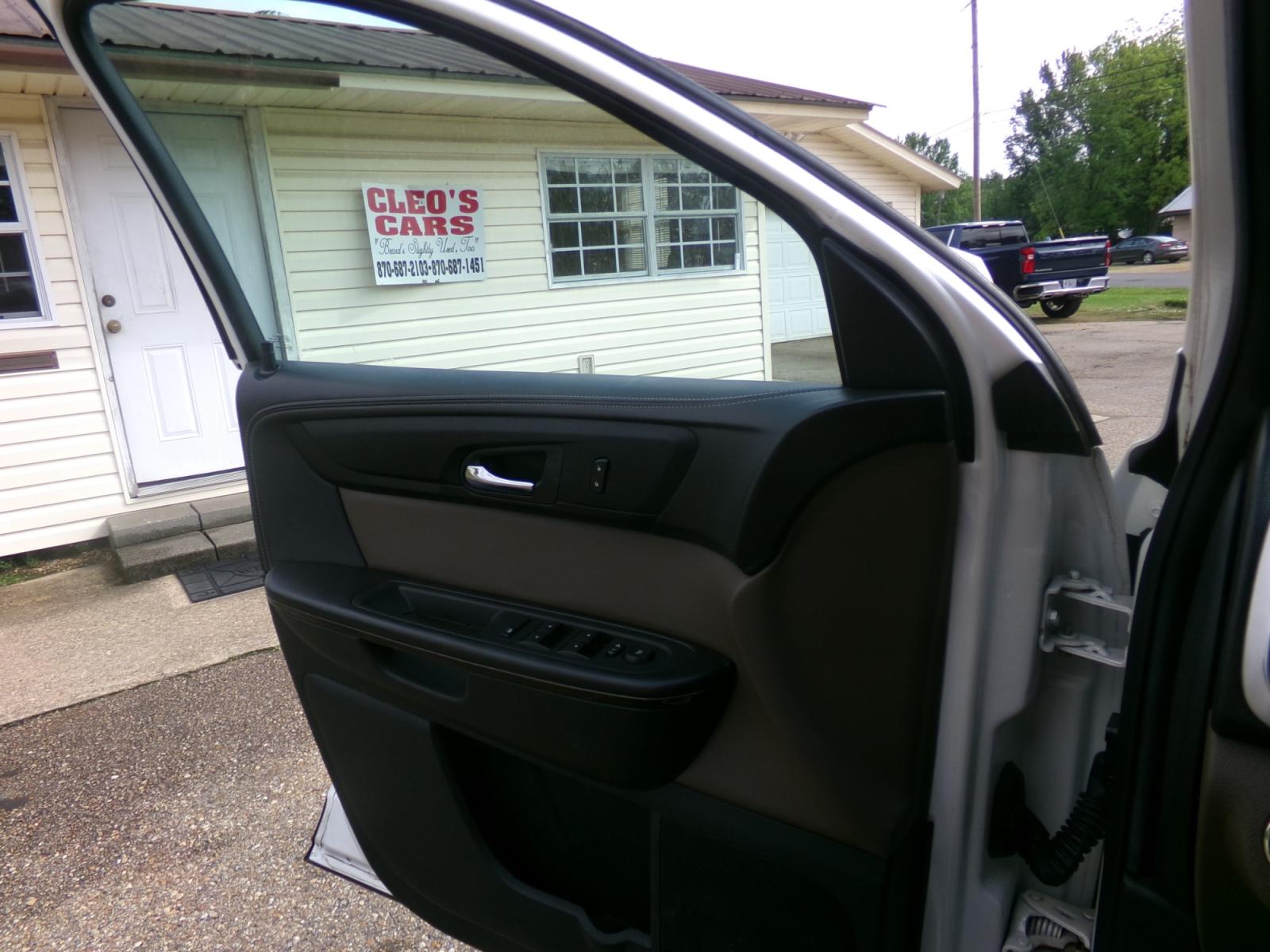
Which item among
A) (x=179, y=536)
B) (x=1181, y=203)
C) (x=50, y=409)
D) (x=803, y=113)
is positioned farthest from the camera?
(x=179, y=536)

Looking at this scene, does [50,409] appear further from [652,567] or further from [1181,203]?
[1181,203]

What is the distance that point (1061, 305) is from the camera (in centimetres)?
245

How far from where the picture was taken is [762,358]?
1.28m

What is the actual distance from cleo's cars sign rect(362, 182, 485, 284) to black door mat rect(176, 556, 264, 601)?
136 inches

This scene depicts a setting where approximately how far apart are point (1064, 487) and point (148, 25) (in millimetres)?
1649

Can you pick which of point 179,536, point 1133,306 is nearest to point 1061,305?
point 1133,306

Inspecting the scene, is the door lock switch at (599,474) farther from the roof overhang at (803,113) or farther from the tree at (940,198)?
the tree at (940,198)

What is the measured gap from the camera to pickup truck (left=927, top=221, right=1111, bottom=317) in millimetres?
1779

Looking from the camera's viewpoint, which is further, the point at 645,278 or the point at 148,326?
the point at 148,326

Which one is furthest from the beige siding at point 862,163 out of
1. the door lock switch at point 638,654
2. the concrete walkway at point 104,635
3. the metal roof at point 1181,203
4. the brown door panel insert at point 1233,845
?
the concrete walkway at point 104,635

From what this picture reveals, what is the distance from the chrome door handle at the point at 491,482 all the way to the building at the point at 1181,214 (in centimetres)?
93

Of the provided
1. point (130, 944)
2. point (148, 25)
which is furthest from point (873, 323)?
point (130, 944)

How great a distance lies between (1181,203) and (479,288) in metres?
1.13

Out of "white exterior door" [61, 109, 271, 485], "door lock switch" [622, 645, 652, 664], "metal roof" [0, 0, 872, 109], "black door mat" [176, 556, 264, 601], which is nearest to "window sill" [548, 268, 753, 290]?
"metal roof" [0, 0, 872, 109]
